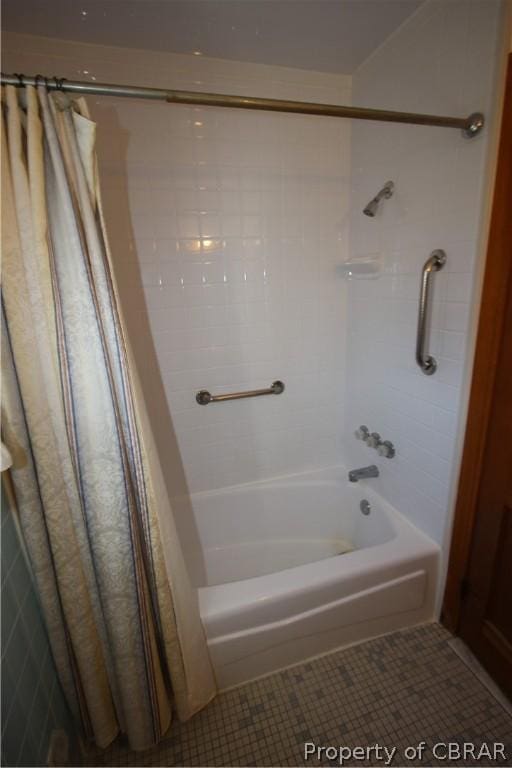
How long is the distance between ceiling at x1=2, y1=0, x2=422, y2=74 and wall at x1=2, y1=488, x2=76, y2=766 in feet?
4.93

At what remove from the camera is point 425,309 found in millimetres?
1166

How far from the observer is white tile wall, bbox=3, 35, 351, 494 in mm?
1351

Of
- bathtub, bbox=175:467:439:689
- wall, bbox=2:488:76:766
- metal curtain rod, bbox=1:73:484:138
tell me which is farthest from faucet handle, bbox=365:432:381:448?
wall, bbox=2:488:76:766

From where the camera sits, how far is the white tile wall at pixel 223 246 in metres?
1.35

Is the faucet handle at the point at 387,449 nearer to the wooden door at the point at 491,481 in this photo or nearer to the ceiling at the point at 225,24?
the wooden door at the point at 491,481

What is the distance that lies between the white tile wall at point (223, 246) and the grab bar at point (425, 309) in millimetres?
601

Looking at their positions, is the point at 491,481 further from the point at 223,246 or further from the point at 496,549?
the point at 223,246

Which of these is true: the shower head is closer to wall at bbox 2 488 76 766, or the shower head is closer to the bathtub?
the bathtub

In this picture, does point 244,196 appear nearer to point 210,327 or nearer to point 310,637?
point 210,327

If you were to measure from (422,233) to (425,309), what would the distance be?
283 mm

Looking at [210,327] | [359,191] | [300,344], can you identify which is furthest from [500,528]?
[359,191]

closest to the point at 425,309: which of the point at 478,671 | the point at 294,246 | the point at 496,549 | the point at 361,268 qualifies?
the point at 361,268

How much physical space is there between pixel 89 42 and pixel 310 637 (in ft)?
7.55

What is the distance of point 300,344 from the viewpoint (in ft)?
5.73
